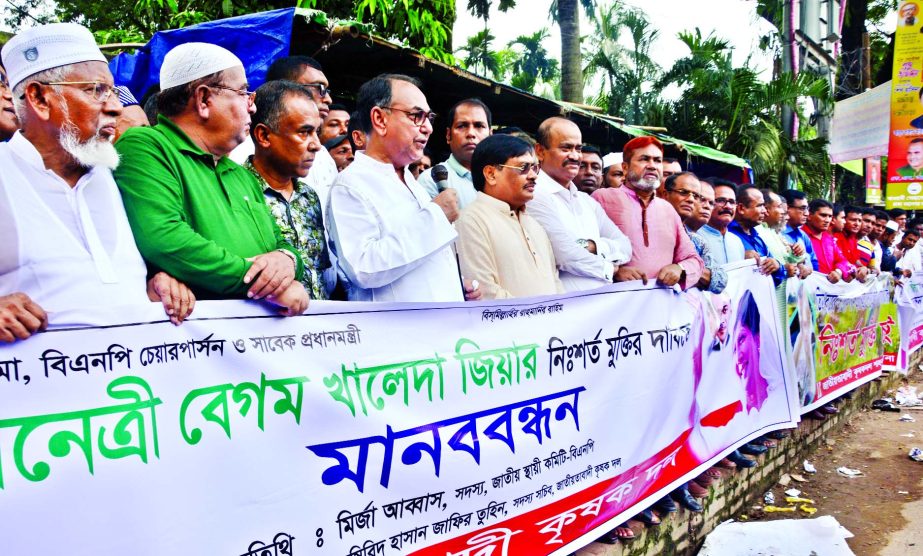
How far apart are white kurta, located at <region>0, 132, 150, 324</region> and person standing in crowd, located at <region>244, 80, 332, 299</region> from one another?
0.70m

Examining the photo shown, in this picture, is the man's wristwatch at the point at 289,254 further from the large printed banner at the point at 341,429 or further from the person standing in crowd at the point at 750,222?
the person standing in crowd at the point at 750,222

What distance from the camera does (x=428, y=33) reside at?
26.1 feet

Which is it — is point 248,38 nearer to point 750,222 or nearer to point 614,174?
point 614,174

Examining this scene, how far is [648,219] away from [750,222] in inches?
74.7

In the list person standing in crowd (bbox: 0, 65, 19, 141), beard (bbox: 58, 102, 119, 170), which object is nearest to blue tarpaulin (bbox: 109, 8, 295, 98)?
person standing in crowd (bbox: 0, 65, 19, 141)

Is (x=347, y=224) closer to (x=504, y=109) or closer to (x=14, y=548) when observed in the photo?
(x=14, y=548)

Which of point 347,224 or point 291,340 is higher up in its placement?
point 347,224

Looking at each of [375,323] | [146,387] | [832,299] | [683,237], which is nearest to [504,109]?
[832,299]

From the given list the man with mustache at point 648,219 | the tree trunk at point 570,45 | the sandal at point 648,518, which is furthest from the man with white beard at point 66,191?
the tree trunk at point 570,45

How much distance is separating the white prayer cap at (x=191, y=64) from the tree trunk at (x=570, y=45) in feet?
40.7

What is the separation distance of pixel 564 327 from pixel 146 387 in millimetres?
1796

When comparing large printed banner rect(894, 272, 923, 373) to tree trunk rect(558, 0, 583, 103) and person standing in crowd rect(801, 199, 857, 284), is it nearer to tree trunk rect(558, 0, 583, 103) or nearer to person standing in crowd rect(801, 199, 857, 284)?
person standing in crowd rect(801, 199, 857, 284)

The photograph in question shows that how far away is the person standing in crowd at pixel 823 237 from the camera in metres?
7.68

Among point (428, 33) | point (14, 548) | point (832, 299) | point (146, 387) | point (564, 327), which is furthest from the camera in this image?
point (428, 33)
